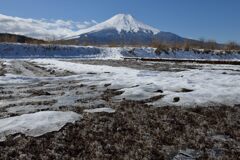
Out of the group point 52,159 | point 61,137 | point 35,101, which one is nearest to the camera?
point 52,159

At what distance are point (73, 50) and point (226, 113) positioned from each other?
5272 cm

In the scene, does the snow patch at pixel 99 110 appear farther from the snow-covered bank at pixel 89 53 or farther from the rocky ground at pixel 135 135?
the snow-covered bank at pixel 89 53

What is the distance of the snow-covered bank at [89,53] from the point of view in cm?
5544

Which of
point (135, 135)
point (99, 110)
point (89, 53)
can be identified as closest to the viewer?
point (135, 135)

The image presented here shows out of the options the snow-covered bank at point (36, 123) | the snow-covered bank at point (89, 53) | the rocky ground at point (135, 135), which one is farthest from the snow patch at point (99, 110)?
the snow-covered bank at point (89, 53)

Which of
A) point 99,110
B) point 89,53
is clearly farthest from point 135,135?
point 89,53

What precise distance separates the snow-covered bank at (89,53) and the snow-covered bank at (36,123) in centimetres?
4628

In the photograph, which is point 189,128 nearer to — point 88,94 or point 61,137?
point 61,137

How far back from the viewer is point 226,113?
8164 millimetres

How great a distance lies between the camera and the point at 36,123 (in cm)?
714

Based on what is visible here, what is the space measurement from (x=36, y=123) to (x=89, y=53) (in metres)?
52.2

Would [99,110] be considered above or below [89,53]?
above

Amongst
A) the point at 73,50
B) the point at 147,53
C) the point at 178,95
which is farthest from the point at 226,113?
the point at 73,50

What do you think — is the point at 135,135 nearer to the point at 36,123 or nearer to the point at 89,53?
the point at 36,123
